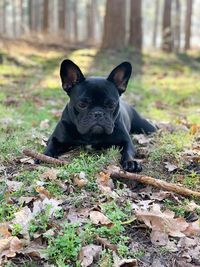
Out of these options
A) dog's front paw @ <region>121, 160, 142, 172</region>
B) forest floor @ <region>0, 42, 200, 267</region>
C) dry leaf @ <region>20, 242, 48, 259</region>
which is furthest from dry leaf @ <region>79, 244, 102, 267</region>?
dog's front paw @ <region>121, 160, 142, 172</region>

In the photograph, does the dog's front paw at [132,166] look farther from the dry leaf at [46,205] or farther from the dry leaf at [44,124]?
the dry leaf at [44,124]

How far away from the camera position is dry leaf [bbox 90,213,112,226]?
3.54 m

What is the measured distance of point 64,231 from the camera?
337 centimetres

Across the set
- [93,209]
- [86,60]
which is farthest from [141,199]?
[86,60]

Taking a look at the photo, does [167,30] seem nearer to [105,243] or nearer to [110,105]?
[110,105]

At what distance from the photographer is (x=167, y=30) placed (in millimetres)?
20516

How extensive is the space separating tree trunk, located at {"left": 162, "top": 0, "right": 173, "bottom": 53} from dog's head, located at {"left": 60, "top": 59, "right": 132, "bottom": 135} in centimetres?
1579

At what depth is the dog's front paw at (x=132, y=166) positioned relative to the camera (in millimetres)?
4629

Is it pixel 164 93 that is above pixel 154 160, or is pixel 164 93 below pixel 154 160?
below

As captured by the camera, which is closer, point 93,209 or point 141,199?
point 93,209

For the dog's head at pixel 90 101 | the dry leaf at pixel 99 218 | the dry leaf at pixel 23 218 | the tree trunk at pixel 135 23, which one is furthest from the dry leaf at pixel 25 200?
the tree trunk at pixel 135 23

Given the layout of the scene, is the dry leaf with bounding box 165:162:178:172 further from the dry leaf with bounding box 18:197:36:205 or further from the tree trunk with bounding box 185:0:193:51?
the tree trunk with bounding box 185:0:193:51

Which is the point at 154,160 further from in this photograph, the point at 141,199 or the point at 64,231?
the point at 64,231

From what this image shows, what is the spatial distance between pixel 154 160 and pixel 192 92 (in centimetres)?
708
